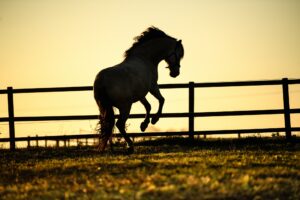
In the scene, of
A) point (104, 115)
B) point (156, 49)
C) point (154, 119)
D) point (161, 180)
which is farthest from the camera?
point (154, 119)

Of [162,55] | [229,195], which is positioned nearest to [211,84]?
[162,55]

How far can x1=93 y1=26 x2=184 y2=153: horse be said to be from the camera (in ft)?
35.9

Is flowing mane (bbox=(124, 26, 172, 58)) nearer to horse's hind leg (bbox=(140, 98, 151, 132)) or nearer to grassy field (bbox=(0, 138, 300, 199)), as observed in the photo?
horse's hind leg (bbox=(140, 98, 151, 132))

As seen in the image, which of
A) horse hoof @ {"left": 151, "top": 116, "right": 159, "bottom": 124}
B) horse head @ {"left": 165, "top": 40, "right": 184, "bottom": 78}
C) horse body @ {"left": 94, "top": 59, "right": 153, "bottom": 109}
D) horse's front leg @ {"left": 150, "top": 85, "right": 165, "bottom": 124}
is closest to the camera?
horse body @ {"left": 94, "top": 59, "right": 153, "bottom": 109}

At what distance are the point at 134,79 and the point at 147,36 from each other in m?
2.09

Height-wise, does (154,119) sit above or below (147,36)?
below

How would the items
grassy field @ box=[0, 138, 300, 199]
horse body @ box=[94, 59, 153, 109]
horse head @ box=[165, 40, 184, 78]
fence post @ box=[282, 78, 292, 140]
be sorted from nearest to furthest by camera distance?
1. grassy field @ box=[0, 138, 300, 199]
2. horse body @ box=[94, 59, 153, 109]
3. horse head @ box=[165, 40, 184, 78]
4. fence post @ box=[282, 78, 292, 140]

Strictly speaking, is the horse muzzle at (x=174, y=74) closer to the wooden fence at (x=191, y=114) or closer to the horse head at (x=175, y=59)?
the horse head at (x=175, y=59)


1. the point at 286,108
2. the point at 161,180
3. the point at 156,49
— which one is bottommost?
the point at 161,180

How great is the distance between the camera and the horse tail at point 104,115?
10961 millimetres

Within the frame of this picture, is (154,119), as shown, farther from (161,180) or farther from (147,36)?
(161,180)

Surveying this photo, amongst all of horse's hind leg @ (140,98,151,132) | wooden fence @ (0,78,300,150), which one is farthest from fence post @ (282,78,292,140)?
horse's hind leg @ (140,98,151,132)

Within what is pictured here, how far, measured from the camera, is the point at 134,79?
11367mm

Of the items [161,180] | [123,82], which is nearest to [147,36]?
[123,82]
